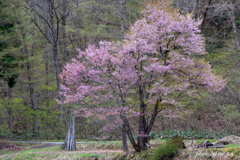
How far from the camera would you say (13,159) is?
9.29 meters

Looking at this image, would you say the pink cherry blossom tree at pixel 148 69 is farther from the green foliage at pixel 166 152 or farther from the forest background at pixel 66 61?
the forest background at pixel 66 61

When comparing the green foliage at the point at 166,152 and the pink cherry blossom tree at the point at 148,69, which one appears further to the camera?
the pink cherry blossom tree at the point at 148,69

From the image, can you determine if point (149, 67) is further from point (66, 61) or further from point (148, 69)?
point (66, 61)

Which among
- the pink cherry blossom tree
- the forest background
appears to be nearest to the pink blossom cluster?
the pink cherry blossom tree

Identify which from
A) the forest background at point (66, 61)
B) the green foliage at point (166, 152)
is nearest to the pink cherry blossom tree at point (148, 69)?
the green foliage at point (166, 152)

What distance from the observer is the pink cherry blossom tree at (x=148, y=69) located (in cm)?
604

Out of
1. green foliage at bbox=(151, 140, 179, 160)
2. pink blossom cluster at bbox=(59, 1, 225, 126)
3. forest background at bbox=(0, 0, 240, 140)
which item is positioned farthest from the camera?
forest background at bbox=(0, 0, 240, 140)

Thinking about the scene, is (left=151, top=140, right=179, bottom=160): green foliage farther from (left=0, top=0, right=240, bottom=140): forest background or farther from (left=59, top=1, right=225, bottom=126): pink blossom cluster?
(left=0, top=0, right=240, bottom=140): forest background

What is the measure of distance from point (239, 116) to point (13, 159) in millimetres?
9792

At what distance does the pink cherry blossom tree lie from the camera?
6.04 meters

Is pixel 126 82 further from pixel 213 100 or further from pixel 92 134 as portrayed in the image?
pixel 92 134

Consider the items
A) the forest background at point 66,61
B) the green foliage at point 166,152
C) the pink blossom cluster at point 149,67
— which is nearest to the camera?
the green foliage at point 166,152

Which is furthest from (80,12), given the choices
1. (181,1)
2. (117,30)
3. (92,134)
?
(92,134)

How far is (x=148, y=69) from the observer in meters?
6.05
